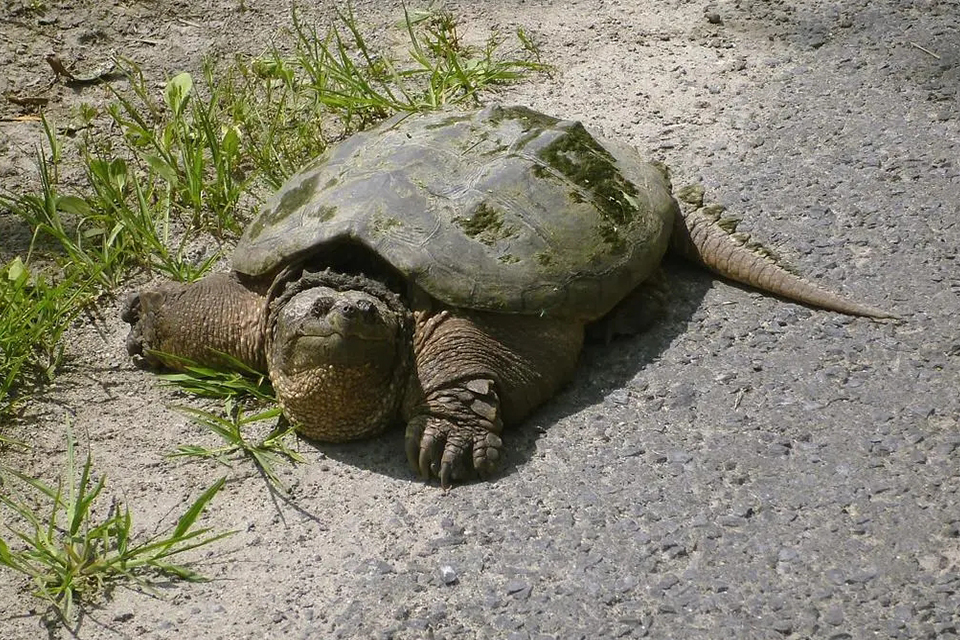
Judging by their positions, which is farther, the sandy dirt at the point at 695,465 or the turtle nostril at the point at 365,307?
the turtle nostril at the point at 365,307

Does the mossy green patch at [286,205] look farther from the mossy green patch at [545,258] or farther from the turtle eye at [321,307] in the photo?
the mossy green patch at [545,258]

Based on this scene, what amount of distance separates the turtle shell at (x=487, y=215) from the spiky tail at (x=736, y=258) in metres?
0.13

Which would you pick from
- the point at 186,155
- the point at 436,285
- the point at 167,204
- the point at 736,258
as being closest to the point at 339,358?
the point at 436,285

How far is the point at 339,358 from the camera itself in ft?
9.77

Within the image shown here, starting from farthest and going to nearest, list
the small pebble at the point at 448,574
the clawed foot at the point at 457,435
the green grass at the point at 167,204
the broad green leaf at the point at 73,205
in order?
the broad green leaf at the point at 73,205 → the clawed foot at the point at 457,435 → the green grass at the point at 167,204 → the small pebble at the point at 448,574

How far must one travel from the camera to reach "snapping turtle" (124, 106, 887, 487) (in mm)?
3014

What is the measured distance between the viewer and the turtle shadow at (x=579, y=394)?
10.0 ft

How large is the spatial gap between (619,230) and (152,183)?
197cm

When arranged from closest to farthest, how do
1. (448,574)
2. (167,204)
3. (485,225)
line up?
(448,574), (485,225), (167,204)

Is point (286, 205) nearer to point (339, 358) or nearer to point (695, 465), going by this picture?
point (339, 358)

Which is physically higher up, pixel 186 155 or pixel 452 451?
pixel 186 155

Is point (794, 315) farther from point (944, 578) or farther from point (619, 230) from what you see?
point (944, 578)

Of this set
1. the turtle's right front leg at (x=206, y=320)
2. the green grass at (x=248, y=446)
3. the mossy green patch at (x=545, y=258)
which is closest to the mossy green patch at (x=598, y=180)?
the mossy green patch at (x=545, y=258)

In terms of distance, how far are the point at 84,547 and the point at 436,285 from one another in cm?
117
